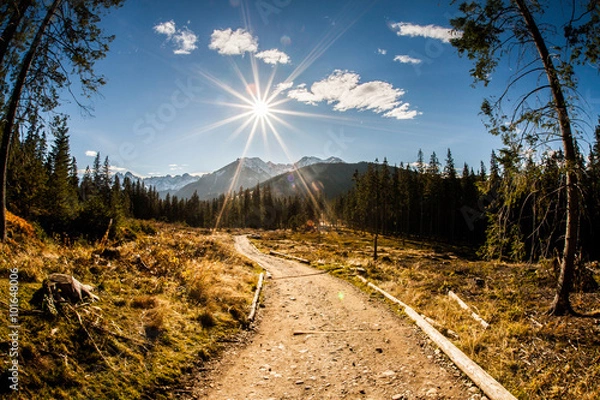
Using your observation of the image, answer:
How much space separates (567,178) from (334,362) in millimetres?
8639

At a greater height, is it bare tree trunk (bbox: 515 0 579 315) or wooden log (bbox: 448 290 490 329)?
bare tree trunk (bbox: 515 0 579 315)

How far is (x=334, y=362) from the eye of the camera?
6992 mm

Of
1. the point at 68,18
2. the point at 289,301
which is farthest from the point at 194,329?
the point at 68,18

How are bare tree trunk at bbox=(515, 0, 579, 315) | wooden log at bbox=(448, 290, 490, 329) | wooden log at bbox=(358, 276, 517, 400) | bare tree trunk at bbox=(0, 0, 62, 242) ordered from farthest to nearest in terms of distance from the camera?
1. bare tree trunk at bbox=(0, 0, 62, 242)
2. wooden log at bbox=(448, 290, 490, 329)
3. bare tree trunk at bbox=(515, 0, 579, 315)
4. wooden log at bbox=(358, 276, 517, 400)

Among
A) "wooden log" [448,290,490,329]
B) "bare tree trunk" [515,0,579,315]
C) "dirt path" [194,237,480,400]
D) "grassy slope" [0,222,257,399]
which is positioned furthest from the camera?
"wooden log" [448,290,490,329]

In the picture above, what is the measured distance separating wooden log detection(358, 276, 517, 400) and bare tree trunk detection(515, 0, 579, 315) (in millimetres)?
4024

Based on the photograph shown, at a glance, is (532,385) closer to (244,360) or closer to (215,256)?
(244,360)

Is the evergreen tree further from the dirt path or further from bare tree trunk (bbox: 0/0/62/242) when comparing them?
the dirt path

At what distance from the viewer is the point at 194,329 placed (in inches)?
303

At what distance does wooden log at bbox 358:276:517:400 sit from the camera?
16.9 ft

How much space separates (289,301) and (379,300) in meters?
3.98

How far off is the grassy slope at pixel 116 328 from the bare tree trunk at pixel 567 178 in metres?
9.86

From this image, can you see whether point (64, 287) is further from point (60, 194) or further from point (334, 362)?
point (60, 194)

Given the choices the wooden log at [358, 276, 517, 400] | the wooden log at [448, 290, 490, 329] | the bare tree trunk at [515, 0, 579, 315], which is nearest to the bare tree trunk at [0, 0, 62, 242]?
the wooden log at [358, 276, 517, 400]
